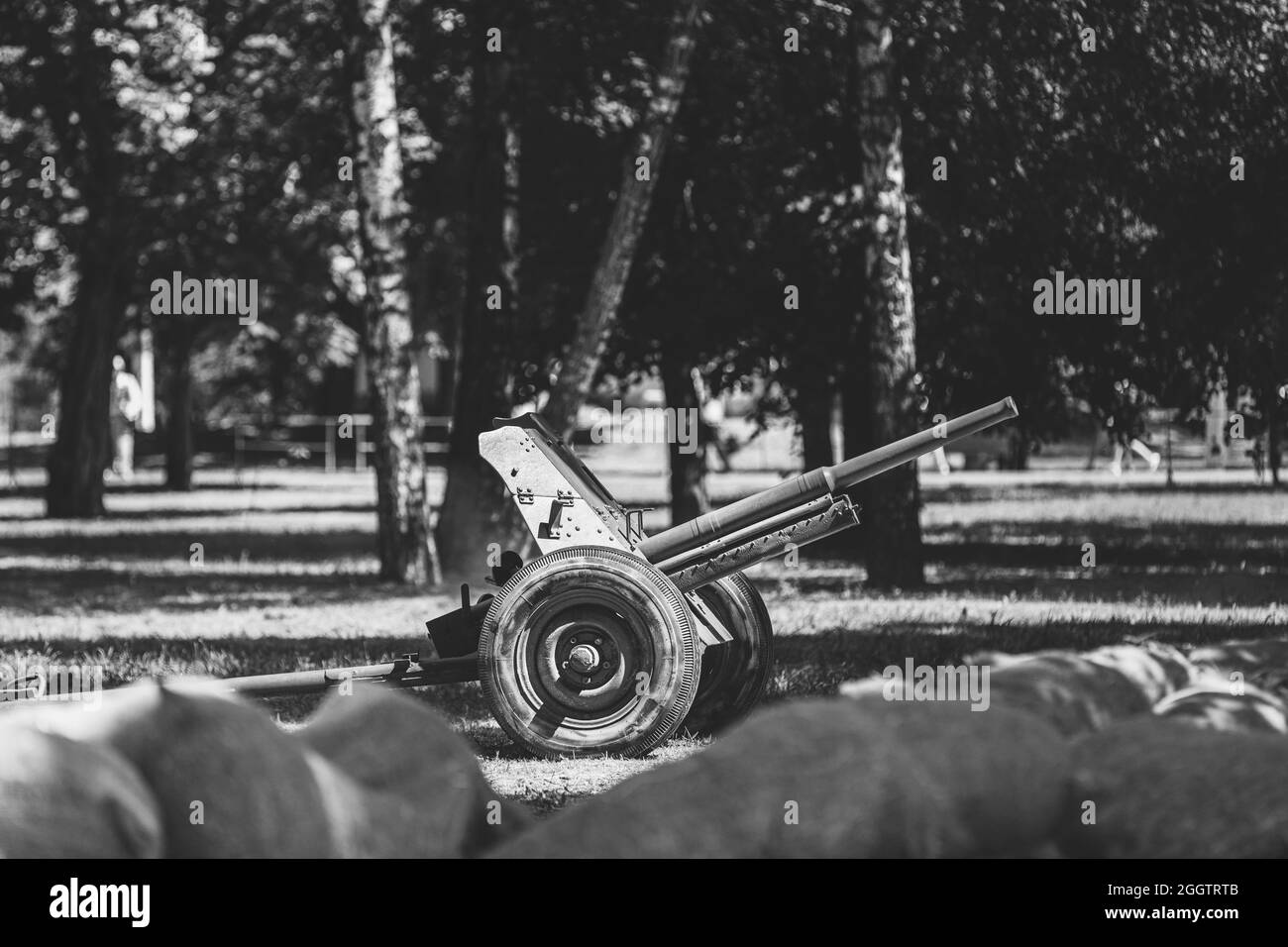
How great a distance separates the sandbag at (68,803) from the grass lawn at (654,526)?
3195 millimetres

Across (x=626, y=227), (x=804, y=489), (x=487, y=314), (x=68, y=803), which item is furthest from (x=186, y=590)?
(x=68, y=803)

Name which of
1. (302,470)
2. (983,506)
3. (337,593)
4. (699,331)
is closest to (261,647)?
(337,593)

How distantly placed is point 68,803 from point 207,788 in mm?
276

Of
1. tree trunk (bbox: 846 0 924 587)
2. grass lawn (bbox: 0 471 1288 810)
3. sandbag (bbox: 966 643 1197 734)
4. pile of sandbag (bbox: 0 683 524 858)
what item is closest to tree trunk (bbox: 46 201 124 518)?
grass lawn (bbox: 0 471 1288 810)

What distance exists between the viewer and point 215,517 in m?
27.9

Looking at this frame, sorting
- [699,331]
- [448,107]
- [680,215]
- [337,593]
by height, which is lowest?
[337,593]

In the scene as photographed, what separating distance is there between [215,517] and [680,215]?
468 inches

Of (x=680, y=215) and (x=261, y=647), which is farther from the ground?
(x=680, y=215)

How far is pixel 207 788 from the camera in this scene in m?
3.41

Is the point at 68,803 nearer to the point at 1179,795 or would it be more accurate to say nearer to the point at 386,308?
the point at 1179,795

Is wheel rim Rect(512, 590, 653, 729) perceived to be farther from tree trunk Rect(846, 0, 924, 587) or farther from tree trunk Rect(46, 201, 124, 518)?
tree trunk Rect(46, 201, 124, 518)

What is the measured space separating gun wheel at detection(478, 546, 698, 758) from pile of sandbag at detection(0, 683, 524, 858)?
10.0 feet
